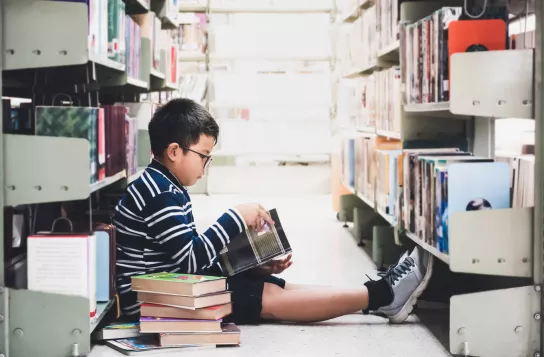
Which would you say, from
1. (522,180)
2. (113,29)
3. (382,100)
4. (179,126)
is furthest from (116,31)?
(382,100)

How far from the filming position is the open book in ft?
8.21

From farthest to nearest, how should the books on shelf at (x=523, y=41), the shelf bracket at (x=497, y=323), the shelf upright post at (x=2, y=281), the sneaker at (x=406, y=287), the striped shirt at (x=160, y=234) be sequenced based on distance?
the sneaker at (x=406, y=287), the books on shelf at (x=523, y=41), the striped shirt at (x=160, y=234), the shelf bracket at (x=497, y=323), the shelf upright post at (x=2, y=281)

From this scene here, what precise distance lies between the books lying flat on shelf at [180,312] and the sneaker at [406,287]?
0.62 meters

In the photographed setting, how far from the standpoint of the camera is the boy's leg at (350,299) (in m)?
2.56

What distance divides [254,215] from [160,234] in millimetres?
300

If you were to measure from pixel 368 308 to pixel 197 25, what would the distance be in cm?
539

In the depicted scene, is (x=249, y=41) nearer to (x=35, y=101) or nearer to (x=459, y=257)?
Result: (x=35, y=101)

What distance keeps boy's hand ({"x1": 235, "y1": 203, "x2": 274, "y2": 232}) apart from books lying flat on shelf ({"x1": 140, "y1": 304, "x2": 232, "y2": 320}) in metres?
0.29

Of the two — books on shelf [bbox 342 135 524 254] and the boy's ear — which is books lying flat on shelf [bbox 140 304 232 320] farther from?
books on shelf [bbox 342 135 524 254]

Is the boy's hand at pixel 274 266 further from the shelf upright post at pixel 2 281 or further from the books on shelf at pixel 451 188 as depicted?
the shelf upright post at pixel 2 281

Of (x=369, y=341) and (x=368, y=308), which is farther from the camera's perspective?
(x=368, y=308)

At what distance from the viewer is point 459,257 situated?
218cm

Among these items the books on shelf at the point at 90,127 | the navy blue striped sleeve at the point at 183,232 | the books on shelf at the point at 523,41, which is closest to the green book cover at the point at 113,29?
the books on shelf at the point at 90,127

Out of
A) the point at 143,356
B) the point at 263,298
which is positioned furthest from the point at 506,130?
the point at 143,356
